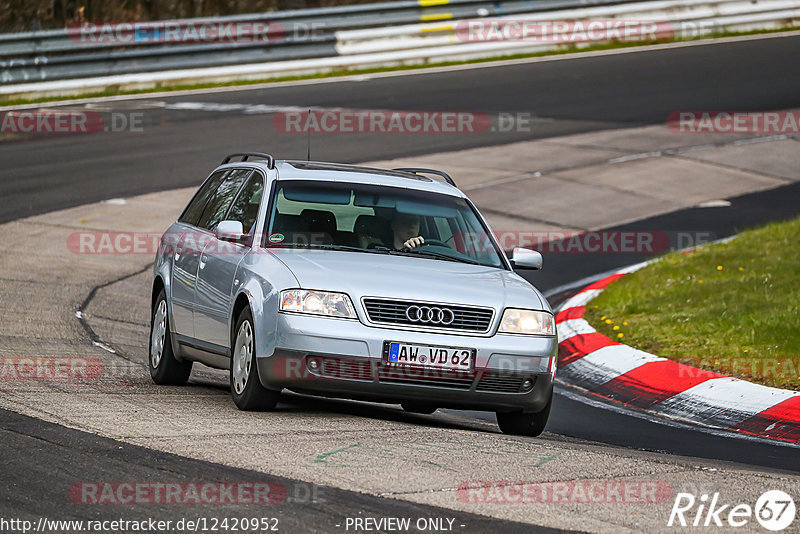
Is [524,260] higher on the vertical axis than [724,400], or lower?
higher

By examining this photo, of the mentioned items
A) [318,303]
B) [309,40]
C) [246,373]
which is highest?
[309,40]

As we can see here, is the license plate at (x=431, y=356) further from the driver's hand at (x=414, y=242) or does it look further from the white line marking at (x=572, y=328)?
the white line marking at (x=572, y=328)

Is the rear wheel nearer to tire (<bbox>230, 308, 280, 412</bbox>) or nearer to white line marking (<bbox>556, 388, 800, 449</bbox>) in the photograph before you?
tire (<bbox>230, 308, 280, 412</bbox>)

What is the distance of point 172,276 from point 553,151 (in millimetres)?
12544

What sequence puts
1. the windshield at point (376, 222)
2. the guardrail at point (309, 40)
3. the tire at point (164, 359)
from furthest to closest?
the guardrail at point (309, 40), the tire at point (164, 359), the windshield at point (376, 222)

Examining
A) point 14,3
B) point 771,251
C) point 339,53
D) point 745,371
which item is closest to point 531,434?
point 745,371

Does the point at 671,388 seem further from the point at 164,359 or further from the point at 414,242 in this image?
the point at 164,359

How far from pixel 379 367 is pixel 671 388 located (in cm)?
314

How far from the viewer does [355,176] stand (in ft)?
29.3

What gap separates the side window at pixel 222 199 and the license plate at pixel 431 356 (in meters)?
2.30

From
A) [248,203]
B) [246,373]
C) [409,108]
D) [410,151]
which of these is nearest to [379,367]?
[246,373]

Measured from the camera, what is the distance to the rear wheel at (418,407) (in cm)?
791

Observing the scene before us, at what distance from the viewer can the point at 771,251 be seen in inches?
537

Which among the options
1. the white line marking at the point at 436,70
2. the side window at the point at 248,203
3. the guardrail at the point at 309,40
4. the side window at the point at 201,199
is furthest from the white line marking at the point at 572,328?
the guardrail at the point at 309,40
